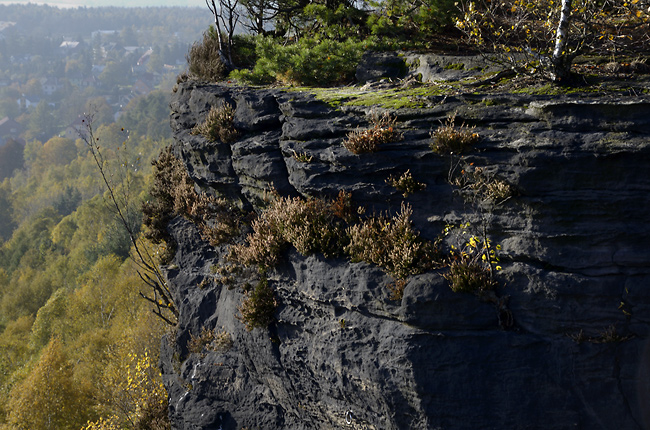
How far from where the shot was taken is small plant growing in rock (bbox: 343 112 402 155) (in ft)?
26.0

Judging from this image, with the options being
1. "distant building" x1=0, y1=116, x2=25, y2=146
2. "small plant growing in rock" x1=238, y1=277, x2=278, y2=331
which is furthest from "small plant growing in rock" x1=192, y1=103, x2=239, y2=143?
"distant building" x1=0, y1=116, x2=25, y2=146

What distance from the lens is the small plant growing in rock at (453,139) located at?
285 inches

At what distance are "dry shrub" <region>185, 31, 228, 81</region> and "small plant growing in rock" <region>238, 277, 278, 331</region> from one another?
8.16 metres

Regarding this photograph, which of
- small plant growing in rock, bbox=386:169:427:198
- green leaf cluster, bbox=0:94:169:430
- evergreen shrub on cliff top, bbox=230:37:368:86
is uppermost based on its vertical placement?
evergreen shrub on cliff top, bbox=230:37:368:86

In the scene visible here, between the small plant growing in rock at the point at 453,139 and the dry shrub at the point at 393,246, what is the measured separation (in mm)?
1219

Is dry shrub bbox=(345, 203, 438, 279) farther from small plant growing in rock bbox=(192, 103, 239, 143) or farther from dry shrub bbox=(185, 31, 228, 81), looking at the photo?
dry shrub bbox=(185, 31, 228, 81)

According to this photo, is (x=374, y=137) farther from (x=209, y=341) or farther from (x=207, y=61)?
(x=207, y=61)

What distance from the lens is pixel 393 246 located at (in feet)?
24.4

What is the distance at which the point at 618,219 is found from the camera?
628 centimetres

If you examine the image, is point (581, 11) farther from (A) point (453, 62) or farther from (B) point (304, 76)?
(B) point (304, 76)

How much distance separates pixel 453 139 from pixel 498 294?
8.94ft

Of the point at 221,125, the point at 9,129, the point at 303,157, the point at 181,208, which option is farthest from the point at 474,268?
the point at 9,129

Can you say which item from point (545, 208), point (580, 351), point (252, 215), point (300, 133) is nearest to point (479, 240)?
point (545, 208)

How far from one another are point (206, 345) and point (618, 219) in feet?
30.1
